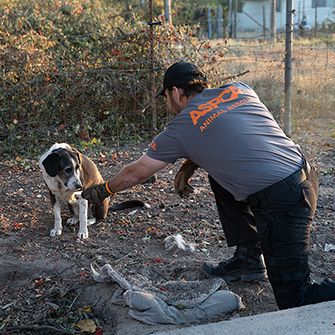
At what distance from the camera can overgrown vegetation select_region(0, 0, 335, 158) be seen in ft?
29.5

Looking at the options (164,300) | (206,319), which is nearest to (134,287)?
(164,300)

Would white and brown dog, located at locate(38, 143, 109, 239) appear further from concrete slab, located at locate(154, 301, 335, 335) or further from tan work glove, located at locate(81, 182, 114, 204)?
concrete slab, located at locate(154, 301, 335, 335)

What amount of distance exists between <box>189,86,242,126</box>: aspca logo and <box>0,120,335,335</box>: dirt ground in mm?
1355

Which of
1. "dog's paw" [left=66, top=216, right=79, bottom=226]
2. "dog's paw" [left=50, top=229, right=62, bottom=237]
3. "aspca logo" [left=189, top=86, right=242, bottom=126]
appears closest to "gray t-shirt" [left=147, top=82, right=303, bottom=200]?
"aspca logo" [left=189, top=86, right=242, bottom=126]

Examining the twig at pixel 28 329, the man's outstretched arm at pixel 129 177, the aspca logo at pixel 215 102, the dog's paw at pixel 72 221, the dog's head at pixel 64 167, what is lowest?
the twig at pixel 28 329

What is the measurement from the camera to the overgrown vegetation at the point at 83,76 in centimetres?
898

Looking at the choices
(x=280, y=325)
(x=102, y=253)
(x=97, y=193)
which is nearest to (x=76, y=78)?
(x=102, y=253)

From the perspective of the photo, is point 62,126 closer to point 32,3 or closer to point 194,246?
point 32,3

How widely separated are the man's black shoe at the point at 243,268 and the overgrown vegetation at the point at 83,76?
471 centimetres

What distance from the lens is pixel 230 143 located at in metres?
3.69

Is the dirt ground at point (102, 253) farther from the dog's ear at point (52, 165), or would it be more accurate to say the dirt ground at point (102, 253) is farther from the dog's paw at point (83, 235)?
the dog's ear at point (52, 165)

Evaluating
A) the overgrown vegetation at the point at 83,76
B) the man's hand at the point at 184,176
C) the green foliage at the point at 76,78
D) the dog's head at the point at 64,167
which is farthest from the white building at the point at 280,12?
the man's hand at the point at 184,176

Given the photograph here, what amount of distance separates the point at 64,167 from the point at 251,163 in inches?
84.4

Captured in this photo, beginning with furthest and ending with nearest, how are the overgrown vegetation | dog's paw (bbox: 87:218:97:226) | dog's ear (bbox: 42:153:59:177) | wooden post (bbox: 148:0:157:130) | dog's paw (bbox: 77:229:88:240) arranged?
the overgrown vegetation < wooden post (bbox: 148:0:157:130) < dog's paw (bbox: 87:218:97:226) < dog's paw (bbox: 77:229:88:240) < dog's ear (bbox: 42:153:59:177)
